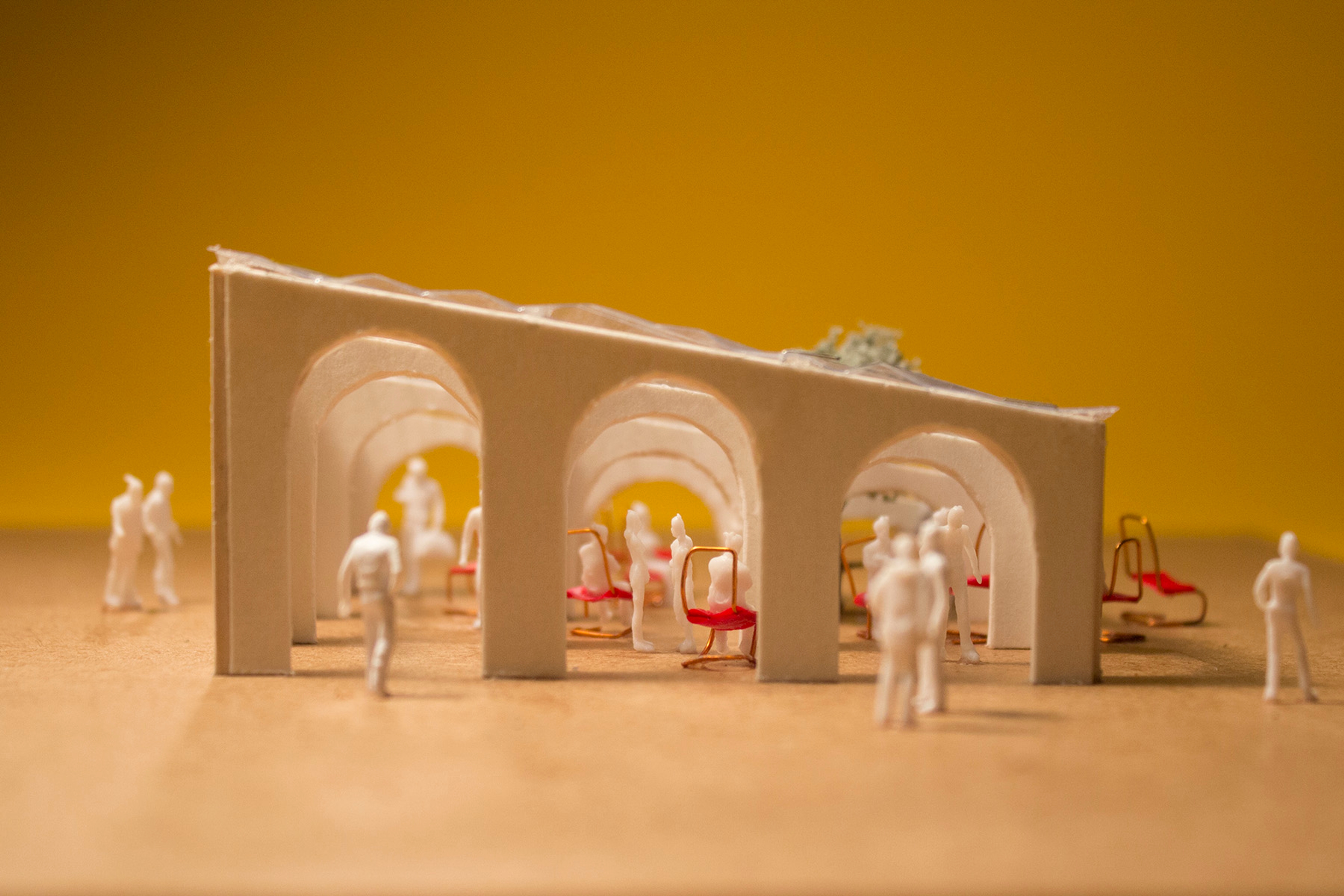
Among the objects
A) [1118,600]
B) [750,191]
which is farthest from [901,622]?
[750,191]

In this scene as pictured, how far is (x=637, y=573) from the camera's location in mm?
13055

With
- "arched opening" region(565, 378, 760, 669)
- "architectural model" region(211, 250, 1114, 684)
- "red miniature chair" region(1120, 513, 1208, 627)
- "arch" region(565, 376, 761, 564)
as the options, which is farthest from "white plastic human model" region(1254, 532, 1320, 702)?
"arch" region(565, 376, 761, 564)

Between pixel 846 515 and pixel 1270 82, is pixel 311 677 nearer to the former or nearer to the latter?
pixel 846 515

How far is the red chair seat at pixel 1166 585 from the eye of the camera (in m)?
15.4

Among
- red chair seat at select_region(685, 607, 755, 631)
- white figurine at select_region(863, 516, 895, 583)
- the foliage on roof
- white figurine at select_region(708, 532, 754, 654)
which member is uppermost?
the foliage on roof

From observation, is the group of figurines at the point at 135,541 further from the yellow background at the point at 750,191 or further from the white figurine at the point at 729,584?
the yellow background at the point at 750,191

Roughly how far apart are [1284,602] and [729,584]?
5284mm

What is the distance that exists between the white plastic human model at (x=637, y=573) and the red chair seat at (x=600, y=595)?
57cm

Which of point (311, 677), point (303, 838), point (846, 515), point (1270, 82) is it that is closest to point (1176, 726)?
point (846, 515)

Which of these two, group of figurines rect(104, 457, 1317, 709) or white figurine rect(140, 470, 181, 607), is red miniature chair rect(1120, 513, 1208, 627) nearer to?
group of figurines rect(104, 457, 1317, 709)

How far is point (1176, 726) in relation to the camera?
33.2 ft

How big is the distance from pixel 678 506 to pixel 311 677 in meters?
16.4

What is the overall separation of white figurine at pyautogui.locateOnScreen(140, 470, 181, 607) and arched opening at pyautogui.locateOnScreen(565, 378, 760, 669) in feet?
17.8

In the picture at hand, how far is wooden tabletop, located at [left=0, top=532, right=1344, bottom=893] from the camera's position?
7027mm
